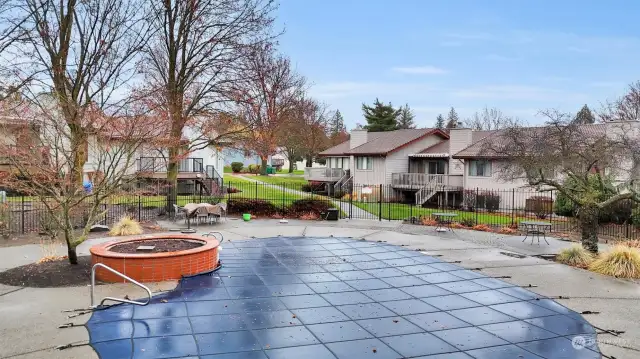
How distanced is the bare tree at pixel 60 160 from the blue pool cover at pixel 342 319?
3.08 m

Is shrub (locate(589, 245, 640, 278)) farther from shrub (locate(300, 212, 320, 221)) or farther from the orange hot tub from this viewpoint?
shrub (locate(300, 212, 320, 221))

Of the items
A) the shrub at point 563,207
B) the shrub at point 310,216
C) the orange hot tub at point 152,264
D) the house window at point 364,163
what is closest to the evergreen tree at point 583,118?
the shrub at point 563,207

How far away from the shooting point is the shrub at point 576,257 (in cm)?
1084

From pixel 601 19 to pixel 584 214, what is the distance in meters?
6.52

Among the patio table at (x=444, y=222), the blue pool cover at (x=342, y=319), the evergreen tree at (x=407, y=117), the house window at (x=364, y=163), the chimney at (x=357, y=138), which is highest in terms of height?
the evergreen tree at (x=407, y=117)

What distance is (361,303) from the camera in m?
7.49

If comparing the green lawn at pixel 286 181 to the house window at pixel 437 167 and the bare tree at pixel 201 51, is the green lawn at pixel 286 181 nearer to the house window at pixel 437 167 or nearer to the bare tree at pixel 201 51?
the house window at pixel 437 167

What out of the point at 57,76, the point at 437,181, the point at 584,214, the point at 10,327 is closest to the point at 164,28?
the point at 57,76

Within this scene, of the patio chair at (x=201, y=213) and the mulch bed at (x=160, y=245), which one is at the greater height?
the patio chair at (x=201, y=213)

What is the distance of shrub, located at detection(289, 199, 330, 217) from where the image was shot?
19.7 meters

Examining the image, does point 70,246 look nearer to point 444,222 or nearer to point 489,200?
point 444,222

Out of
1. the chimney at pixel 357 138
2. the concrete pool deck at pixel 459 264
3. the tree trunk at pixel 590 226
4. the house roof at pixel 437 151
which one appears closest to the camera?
the concrete pool deck at pixel 459 264

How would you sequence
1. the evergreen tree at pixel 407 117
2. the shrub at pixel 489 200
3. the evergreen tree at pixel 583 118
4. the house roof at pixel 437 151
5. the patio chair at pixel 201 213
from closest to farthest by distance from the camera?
1. the patio chair at pixel 201 213
2. the evergreen tree at pixel 583 118
3. the shrub at pixel 489 200
4. the house roof at pixel 437 151
5. the evergreen tree at pixel 407 117

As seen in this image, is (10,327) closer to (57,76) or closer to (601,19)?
(57,76)
